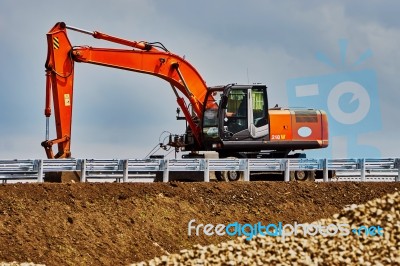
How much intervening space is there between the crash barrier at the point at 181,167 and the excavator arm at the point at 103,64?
214 cm

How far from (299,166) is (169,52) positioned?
626 centimetres

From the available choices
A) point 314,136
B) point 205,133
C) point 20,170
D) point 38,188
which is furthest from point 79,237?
point 314,136

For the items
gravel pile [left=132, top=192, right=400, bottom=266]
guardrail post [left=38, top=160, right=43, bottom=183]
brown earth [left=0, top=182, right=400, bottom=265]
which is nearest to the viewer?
gravel pile [left=132, top=192, right=400, bottom=266]

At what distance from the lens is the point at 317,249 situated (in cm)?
1762

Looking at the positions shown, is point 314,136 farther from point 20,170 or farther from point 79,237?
point 79,237

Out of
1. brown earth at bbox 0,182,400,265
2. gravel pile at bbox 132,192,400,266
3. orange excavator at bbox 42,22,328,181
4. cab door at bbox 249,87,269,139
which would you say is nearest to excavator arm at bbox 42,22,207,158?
orange excavator at bbox 42,22,328,181

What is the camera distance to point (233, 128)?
100 feet

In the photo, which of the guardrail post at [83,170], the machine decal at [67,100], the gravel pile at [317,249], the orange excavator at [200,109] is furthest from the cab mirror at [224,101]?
the gravel pile at [317,249]

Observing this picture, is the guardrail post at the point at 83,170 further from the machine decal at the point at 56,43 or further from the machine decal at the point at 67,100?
the machine decal at the point at 56,43

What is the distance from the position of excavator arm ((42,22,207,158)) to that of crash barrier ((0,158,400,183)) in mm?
2142

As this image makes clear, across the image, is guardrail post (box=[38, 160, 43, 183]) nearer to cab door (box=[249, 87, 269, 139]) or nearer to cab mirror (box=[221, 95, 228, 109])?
cab mirror (box=[221, 95, 228, 109])

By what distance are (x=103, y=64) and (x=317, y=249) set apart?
15.0 m

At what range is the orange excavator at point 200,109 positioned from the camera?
96.4 feet

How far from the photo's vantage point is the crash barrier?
26.5 m
